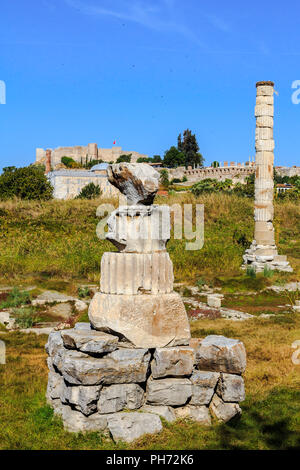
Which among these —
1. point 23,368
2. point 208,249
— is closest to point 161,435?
point 23,368

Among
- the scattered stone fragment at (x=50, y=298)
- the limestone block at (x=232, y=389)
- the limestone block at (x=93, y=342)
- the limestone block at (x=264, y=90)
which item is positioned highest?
the limestone block at (x=264, y=90)

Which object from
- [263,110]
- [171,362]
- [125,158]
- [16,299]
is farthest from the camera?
[125,158]

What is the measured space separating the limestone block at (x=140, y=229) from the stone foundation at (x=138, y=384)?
914 millimetres

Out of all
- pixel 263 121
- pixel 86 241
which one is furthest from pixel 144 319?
pixel 86 241

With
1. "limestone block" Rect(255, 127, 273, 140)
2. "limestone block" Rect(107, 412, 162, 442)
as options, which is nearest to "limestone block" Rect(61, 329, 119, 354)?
"limestone block" Rect(107, 412, 162, 442)

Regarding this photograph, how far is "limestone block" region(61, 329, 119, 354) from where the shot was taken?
4547 millimetres

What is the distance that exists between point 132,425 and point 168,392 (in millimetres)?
497

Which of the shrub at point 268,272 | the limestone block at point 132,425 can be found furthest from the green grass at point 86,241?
the limestone block at point 132,425

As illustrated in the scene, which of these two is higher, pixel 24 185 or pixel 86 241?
pixel 24 185

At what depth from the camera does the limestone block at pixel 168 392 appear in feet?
14.9

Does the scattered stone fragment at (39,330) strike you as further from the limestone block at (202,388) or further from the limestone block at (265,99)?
the limestone block at (265,99)

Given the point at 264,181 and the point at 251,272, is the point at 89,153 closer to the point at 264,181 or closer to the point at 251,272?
the point at 264,181

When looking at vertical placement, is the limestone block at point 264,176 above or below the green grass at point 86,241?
above

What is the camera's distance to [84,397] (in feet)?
14.2
